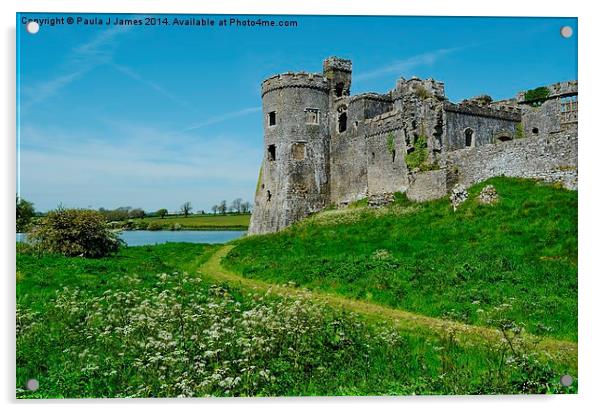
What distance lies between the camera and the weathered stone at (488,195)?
2037 centimetres

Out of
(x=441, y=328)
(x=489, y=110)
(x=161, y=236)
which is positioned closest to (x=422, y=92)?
(x=489, y=110)

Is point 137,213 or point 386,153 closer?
point 137,213

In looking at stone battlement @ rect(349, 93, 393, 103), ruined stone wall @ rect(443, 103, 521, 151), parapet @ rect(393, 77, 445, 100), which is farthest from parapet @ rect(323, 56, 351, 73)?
ruined stone wall @ rect(443, 103, 521, 151)

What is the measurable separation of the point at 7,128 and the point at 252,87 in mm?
6308

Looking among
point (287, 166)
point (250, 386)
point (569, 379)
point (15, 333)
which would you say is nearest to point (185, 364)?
point (250, 386)

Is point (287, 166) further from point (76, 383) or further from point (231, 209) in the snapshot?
point (76, 383)

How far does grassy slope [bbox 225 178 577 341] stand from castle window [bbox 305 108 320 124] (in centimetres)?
1098

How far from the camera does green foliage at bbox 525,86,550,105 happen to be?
31084 millimetres

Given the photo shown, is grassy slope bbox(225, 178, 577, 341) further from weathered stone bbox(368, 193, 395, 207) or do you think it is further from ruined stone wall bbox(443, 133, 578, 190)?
weathered stone bbox(368, 193, 395, 207)

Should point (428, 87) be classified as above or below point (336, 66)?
below

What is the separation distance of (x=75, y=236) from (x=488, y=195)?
14.7 m

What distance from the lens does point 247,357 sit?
9.57 metres

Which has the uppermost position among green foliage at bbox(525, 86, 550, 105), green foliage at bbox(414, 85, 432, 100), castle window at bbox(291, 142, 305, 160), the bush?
green foliage at bbox(525, 86, 550, 105)

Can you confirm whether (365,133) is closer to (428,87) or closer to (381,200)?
(428,87)
